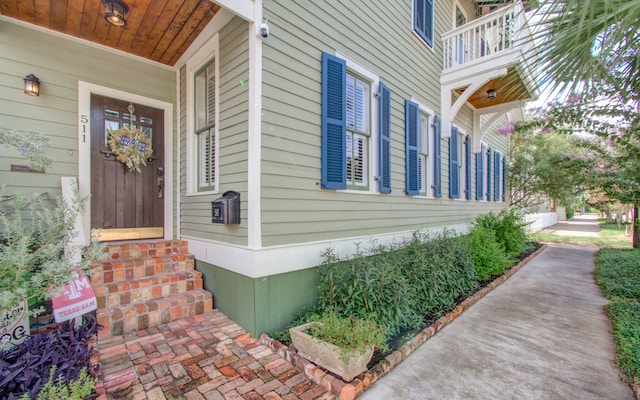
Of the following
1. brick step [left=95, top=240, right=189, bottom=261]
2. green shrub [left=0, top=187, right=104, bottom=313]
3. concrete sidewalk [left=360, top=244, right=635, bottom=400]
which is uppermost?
green shrub [left=0, top=187, right=104, bottom=313]

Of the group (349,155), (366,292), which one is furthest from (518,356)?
(349,155)

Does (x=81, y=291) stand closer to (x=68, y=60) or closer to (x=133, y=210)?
(x=133, y=210)

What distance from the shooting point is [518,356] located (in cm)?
259

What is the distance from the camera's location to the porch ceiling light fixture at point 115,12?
2.81 meters

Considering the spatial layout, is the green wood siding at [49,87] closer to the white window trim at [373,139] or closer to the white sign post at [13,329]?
the white sign post at [13,329]

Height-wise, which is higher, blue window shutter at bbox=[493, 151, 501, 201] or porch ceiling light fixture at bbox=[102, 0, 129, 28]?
porch ceiling light fixture at bbox=[102, 0, 129, 28]

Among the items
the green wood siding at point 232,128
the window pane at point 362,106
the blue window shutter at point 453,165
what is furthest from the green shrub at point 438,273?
the blue window shutter at point 453,165

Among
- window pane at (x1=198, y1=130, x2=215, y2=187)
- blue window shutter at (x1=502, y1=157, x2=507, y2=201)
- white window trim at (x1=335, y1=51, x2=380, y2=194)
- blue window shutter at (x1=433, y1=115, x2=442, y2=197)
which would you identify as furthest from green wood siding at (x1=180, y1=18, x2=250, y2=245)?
blue window shutter at (x1=502, y1=157, x2=507, y2=201)

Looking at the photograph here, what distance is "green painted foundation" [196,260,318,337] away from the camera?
2.75 m

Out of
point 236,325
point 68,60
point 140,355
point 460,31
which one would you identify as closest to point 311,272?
point 236,325

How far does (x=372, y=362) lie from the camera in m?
2.39

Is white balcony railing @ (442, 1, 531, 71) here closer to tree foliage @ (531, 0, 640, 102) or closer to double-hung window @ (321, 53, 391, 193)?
double-hung window @ (321, 53, 391, 193)

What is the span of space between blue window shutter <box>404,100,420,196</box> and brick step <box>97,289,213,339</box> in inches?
135

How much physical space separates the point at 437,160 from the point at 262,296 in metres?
4.49
